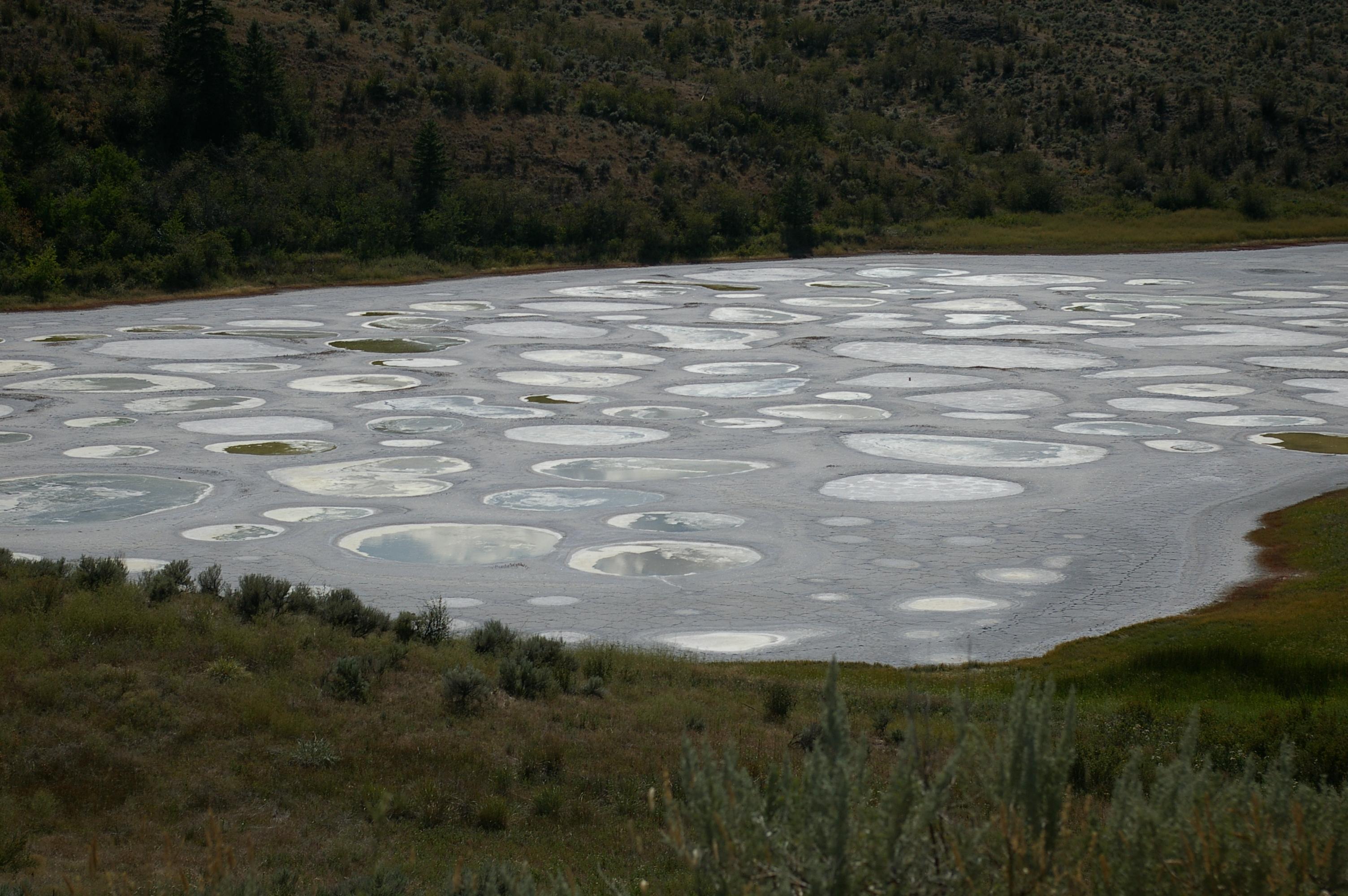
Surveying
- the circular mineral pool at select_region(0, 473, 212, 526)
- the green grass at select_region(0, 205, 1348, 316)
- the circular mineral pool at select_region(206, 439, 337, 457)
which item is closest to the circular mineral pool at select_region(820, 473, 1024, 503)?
the circular mineral pool at select_region(206, 439, 337, 457)

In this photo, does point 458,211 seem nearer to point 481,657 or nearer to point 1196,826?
point 481,657

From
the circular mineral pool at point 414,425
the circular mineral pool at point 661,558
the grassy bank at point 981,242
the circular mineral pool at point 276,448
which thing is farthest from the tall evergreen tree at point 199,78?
the circular mineral pool at point 661,558

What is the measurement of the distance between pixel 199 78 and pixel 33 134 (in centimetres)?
800

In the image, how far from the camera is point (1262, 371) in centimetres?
2945

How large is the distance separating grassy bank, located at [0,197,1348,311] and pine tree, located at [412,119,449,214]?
13.9ft

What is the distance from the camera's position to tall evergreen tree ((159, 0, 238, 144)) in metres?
55.7

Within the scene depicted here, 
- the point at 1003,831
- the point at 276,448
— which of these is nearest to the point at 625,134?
the point at 276,448

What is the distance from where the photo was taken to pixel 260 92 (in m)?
58.3

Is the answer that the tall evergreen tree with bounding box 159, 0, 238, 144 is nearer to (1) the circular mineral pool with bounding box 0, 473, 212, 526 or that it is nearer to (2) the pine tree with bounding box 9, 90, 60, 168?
(2) the pine tree with bounding box 9, 90, 60, 168

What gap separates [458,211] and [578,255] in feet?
17.9

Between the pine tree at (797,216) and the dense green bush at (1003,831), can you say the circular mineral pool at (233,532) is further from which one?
the pine tree at (797,216)

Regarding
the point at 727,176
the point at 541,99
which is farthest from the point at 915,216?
the point at 541,99

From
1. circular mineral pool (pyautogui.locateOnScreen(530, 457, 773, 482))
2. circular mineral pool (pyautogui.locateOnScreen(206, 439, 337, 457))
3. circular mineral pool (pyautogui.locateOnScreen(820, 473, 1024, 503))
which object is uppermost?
circular mineral pool (pyautogui.locateOnScreen(206, 439, 337, 457))

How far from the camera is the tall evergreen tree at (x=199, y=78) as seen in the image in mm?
55688
